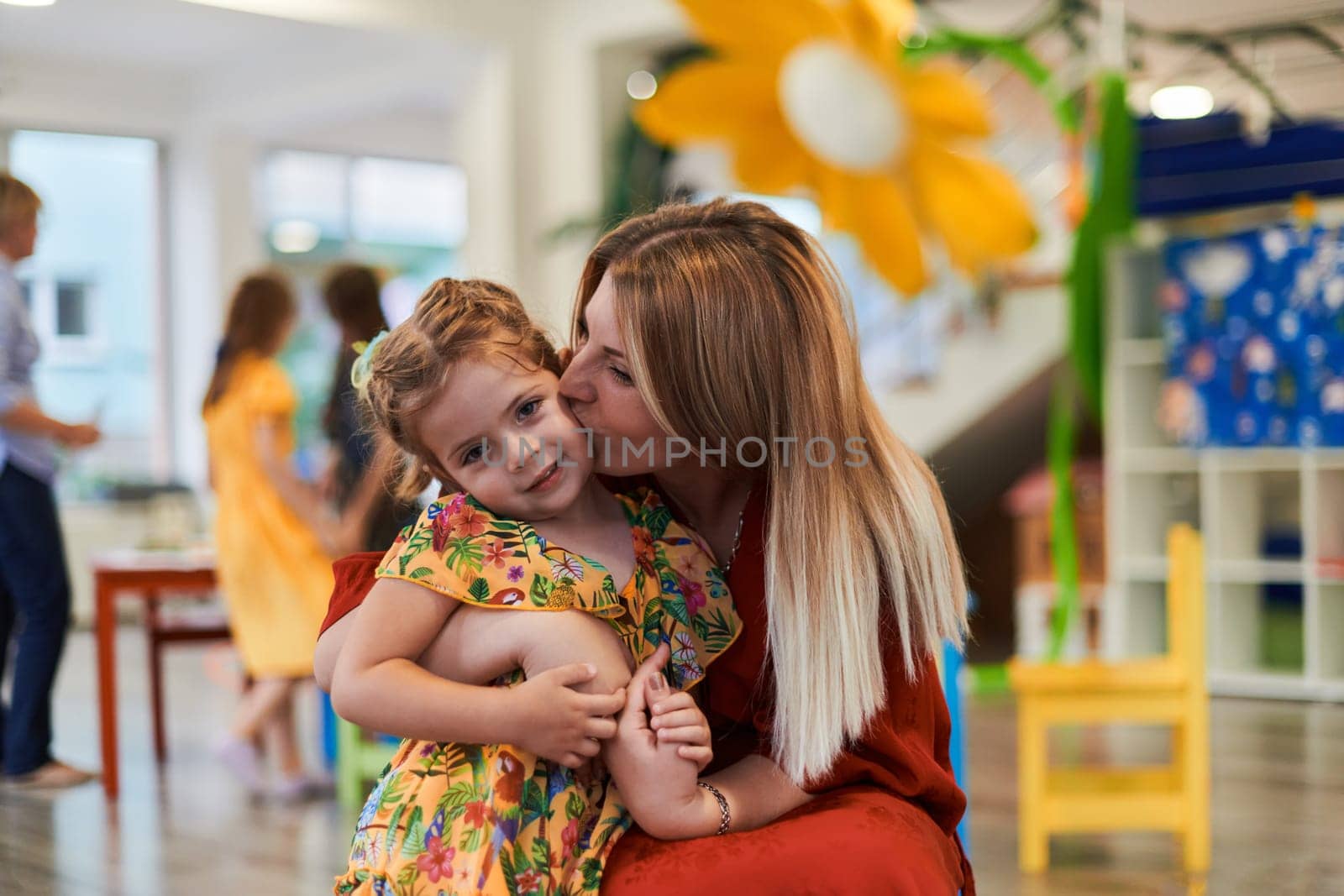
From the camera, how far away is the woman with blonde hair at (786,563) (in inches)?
46.5

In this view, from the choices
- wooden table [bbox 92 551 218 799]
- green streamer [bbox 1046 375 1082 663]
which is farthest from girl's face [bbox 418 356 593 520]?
wooden table [bbox 92 551 218 799]

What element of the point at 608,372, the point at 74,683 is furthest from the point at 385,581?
the point at 74,683

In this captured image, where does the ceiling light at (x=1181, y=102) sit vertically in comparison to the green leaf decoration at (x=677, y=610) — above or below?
above

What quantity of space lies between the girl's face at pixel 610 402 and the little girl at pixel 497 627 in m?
0.02

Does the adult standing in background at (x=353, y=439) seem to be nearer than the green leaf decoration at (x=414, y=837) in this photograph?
No

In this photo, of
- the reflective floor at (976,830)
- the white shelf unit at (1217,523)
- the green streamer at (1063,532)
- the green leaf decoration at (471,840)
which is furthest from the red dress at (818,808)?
the white shelf unit at (1217,523)

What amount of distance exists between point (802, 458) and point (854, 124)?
109 centimetres

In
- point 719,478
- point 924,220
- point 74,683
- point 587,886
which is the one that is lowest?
point 74,683

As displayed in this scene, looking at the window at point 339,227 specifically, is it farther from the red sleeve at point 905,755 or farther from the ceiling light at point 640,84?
the red sleeve at point 905,755

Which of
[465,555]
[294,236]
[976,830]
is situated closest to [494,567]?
[465,555]

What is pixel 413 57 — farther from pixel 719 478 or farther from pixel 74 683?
pixel 719 478

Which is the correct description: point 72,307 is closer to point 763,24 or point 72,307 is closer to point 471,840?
point 763,24

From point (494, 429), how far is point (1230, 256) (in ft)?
15.0

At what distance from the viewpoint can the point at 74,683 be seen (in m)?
5.84
